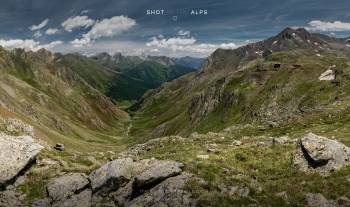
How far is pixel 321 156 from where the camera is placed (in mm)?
31094

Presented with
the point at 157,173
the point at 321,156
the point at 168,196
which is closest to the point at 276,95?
the point at 321,156

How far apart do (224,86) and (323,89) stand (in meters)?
76.3

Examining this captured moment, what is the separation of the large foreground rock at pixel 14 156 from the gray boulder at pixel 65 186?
3.26m

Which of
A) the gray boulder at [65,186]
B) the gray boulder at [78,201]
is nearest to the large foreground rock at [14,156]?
the gray boulder at [65,186]

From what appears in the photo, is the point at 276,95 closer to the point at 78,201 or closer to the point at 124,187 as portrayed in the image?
the point at 124,187

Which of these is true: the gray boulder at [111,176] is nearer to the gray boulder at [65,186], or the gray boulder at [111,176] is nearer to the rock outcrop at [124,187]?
the rock outcrop at [124,187]

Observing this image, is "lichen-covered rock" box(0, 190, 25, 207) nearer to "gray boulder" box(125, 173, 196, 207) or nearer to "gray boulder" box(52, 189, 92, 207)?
"gray boulder" box(52, 189, 92, 207)

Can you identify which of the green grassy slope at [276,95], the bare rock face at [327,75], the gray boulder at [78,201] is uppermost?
the gray boulder at [78,201]

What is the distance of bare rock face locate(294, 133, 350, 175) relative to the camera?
30703mm

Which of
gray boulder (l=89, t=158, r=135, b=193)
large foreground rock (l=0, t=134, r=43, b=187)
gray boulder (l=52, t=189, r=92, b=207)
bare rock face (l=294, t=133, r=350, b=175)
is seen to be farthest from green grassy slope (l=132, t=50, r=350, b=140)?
large foreground rock (l=0, t=134, r=43, b=187)

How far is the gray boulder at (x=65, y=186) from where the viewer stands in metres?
30.7

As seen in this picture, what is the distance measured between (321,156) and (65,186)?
2070cm

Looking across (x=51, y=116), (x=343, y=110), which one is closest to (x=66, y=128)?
(x=51, y=116)

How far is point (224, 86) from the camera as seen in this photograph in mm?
168500
